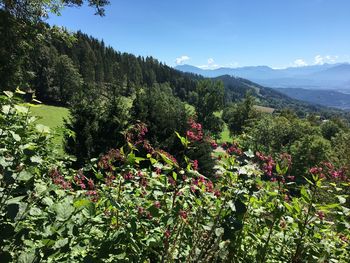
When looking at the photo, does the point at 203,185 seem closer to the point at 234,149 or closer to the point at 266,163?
the point at 234,149

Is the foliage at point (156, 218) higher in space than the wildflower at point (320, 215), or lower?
higher

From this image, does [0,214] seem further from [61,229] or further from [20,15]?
[20,15]

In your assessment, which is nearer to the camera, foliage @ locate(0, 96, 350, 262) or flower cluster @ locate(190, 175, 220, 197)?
foliage @ locate(0, 96, 350, 262)

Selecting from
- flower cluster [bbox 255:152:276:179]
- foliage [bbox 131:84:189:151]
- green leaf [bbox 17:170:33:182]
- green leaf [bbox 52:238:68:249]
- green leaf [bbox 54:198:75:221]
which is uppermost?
green leaf [bbox 17:170:33:182]

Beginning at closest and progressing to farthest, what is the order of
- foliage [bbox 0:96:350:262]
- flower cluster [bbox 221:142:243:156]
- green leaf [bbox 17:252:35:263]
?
green leaf [bbox 17:252:35:263]
foliage [bbox 0:96:350:262]
flower cluster [bbox 221:142:243:156]

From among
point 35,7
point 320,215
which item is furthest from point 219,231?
point 35,7

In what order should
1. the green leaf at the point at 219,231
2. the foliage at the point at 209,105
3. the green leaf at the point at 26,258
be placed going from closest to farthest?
1. the green leaf at the point at 26,258
2. the green leaf at the point at 219,231
3. the foliage at the point at 209,105

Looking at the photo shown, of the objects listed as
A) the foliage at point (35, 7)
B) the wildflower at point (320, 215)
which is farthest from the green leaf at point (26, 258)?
the foliage at point (35, 7)

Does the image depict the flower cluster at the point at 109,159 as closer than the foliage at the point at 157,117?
Yes

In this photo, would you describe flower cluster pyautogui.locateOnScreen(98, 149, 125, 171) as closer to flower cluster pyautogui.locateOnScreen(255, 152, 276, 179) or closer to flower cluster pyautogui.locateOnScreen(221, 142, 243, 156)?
flower cluster pyautogui.locateOnScreen(221, 142, 243, 156)

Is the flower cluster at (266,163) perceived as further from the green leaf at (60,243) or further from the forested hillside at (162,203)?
the green leaf at (60,243)

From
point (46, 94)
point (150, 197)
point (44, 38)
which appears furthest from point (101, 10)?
point (46, 94)

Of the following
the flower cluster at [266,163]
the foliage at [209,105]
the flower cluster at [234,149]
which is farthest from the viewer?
the foliage at [209,105]

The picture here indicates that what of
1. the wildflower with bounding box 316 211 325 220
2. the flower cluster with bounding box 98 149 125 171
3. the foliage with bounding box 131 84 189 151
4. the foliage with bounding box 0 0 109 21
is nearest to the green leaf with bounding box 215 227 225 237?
the wildflower with bounding box 316 211 325 220
